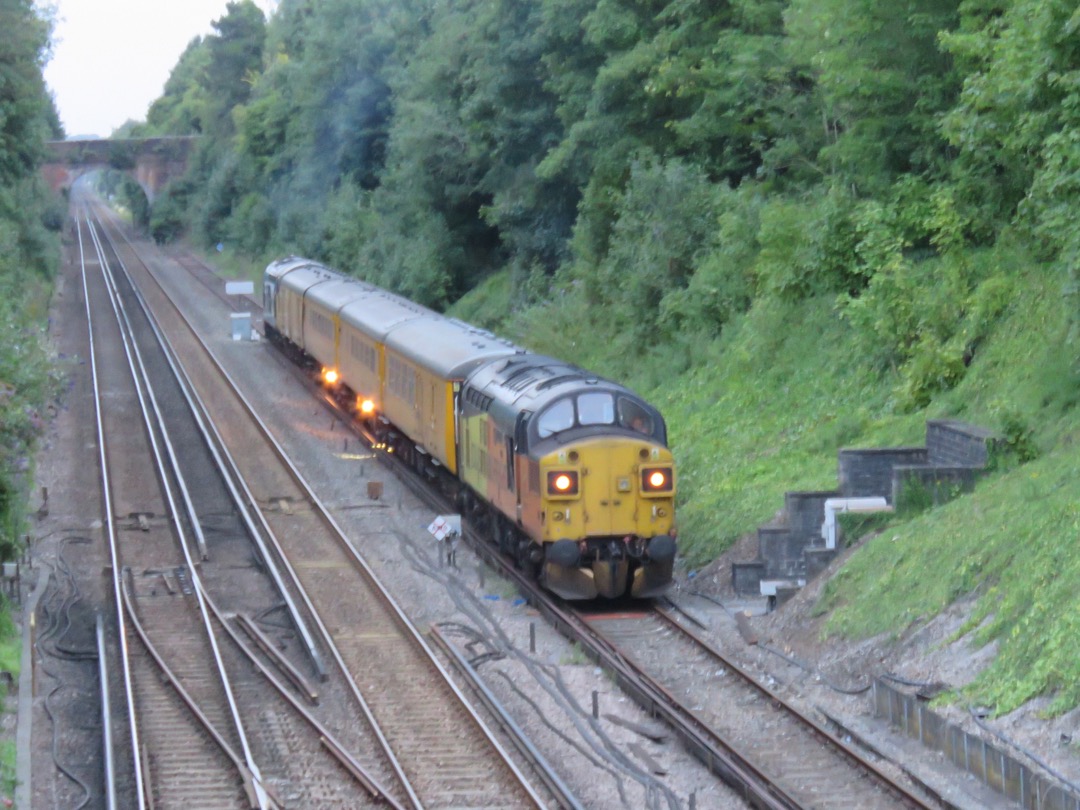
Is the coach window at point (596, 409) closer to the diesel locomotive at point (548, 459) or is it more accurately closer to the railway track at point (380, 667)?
the diesel locomotive at point (548, 459)

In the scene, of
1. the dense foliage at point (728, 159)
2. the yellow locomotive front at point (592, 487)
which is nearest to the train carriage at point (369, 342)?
the dense foliage at point (728, 159)

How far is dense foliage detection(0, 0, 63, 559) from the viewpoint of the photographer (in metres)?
17.5

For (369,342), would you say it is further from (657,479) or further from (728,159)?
(657,479)

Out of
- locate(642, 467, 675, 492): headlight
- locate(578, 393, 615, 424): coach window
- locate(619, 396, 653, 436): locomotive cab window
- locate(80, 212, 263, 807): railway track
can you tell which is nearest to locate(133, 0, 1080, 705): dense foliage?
locate(642, 467, 675, 492): headlight

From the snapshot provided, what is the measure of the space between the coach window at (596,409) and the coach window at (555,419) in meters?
0.15

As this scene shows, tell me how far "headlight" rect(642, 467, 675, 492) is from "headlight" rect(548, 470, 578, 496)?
858mm

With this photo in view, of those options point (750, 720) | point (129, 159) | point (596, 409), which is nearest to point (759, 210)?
point (596, 409)

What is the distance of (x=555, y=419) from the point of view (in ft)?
54.4

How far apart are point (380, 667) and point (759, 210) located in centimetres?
1432

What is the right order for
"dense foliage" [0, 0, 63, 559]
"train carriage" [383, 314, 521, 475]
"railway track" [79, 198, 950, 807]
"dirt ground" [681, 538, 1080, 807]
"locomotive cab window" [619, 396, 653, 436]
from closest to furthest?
1. "dirt ground" [681, 538, 1080, 807]
2. "railway track" [79, 198, 950, 807]
3. "locomotive cab window" [619, 396, 653, 436]
4. "dense foliage" [0, 0, 63, 559]
5. "train carriage" [383, 314, 521, 475]

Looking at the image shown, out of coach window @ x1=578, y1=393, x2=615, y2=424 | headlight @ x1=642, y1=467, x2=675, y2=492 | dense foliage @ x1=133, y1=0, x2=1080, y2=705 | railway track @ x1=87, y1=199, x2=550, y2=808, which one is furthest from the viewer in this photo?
dense foliage @ x1=133, y1=0, x2=1080, y2=705

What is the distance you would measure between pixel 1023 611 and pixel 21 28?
1482 inches

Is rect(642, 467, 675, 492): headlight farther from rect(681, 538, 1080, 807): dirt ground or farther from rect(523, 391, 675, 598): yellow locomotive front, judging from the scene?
rect(681, 538, 1080, 807): dirt ground

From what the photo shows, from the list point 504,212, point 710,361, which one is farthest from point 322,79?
point 710,361
